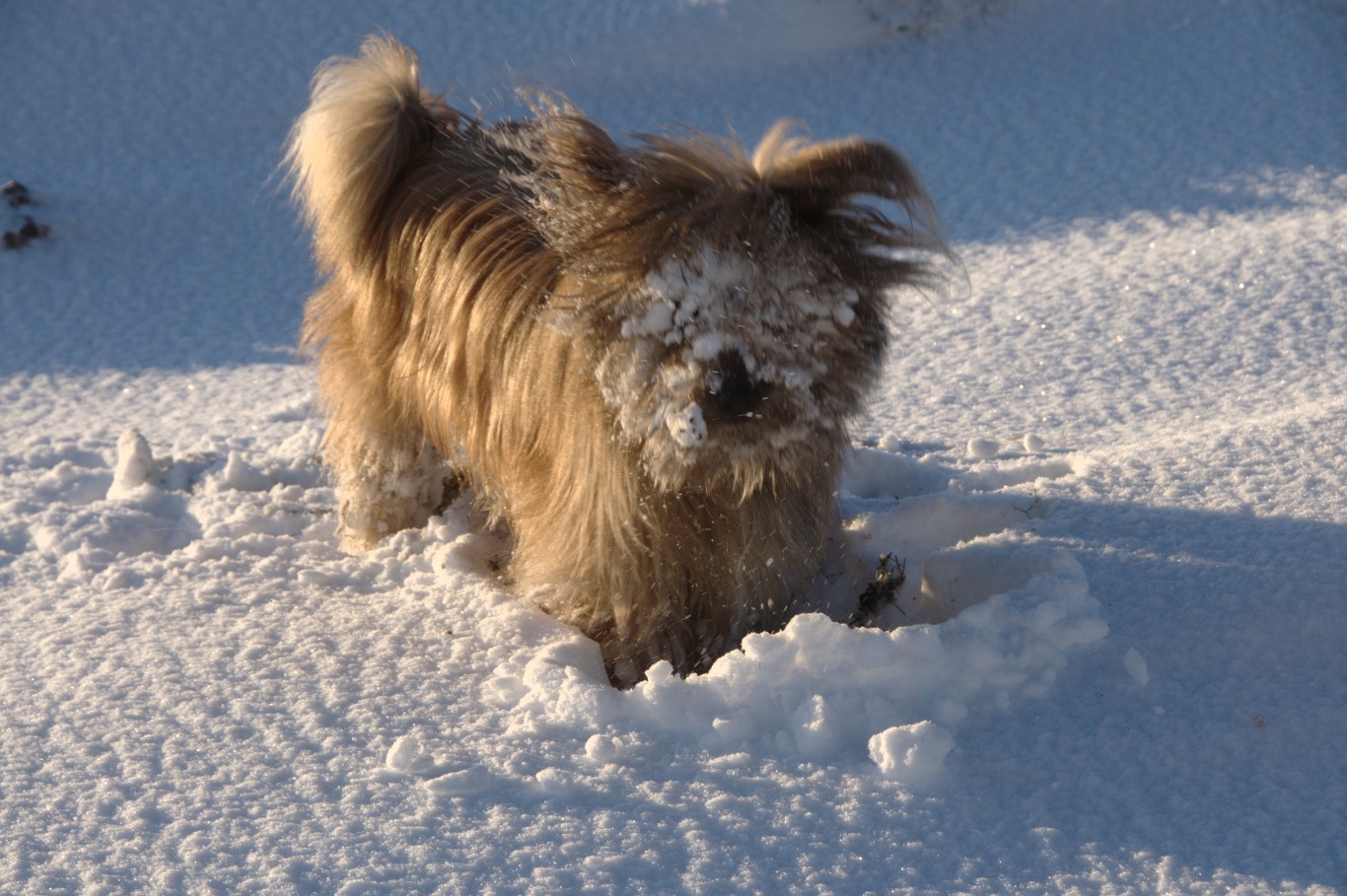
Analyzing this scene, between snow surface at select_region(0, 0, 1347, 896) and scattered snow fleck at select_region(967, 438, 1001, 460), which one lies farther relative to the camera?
scattered snow fleck at select_region(967, 438, 1001, 460)

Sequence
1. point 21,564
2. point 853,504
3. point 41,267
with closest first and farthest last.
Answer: point 21,564
point 853,504
point 41,267

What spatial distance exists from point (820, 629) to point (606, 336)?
637mm

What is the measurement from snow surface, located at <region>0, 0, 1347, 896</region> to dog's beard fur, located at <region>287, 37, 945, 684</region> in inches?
8.6

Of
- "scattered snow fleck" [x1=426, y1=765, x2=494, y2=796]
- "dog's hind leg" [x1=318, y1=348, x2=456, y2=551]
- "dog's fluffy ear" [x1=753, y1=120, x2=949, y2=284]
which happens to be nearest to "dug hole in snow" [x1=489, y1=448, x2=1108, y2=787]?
"scattered snow fleck" [x1=426, y1=765, x2=494, y2=796]

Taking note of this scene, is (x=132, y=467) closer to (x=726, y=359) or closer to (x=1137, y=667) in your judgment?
(x=726, y=359)

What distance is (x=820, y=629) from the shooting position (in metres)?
2.12

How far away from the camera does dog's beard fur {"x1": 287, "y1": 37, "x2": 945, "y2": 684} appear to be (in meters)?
2.04

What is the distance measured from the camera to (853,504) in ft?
10.7

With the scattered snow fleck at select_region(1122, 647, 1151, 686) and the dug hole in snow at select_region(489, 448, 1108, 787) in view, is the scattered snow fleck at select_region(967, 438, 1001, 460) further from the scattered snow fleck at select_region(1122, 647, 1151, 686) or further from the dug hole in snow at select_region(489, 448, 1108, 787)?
the scattered snow fleck at select_region(1122, 647, 1151, 686)

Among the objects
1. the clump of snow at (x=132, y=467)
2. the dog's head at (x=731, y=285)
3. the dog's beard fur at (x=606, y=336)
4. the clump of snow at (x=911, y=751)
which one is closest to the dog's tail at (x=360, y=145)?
the dog's beard fur at (x=606, y=336)

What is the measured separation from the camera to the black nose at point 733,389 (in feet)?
6.55

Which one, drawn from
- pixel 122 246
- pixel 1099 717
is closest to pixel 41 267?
pixel 122 246

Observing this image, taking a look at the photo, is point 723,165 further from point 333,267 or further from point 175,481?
point 175,481

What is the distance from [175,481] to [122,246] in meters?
3.09
